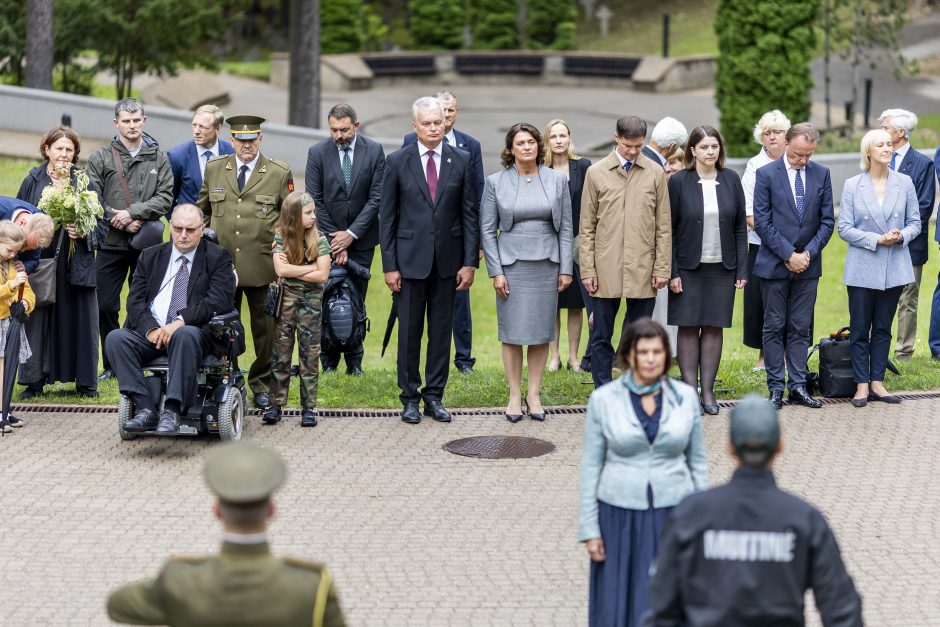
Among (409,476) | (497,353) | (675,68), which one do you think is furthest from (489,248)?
(675,68)

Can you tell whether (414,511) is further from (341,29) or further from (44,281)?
(341,29)

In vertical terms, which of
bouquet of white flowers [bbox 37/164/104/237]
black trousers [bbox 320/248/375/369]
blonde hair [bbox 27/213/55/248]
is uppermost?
bouquet of white flowers [bbox 37/164/104/237]

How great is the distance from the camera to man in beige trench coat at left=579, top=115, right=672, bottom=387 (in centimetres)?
1112

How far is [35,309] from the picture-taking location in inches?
457

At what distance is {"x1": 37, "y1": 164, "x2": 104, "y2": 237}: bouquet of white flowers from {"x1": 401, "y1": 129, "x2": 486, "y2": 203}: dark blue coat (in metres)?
2.52

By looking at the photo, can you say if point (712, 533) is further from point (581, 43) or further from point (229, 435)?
point (581, 43)

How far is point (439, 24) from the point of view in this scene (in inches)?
1554

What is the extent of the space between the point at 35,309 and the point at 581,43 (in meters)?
32.8

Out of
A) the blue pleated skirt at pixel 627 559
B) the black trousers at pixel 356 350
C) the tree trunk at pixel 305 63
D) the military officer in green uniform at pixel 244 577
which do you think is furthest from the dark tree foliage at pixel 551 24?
the military officer in green uniform at pixel 244 577

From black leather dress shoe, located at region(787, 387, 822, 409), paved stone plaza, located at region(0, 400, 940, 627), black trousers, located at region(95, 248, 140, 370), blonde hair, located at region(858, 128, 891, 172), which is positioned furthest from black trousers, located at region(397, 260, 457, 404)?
blonde hair, located at region(858, 128, 891, 172)

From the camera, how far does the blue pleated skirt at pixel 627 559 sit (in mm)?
6625

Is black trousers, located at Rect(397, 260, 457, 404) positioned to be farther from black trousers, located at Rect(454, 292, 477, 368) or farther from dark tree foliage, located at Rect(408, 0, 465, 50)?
dark tree foliage, located at Rect(408, 0, 465, 50)

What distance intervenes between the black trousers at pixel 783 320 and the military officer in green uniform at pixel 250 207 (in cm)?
396

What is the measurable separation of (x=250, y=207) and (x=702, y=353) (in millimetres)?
3759
